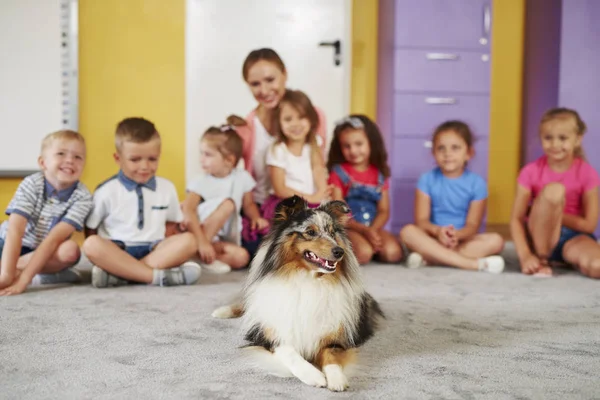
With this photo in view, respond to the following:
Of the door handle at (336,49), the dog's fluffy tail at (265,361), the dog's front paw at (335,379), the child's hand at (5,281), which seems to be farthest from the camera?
the door handle at (336,49)

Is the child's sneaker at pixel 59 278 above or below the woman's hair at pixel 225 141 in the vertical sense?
below

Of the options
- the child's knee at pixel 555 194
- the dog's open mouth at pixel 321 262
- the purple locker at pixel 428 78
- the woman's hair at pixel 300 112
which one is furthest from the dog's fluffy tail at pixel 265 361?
the purple locker at pixel 428 78

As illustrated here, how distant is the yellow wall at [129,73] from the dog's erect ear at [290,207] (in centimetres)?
288

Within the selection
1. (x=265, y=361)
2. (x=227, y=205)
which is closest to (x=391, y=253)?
(x=227, y=205)

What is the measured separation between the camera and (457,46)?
448 centimetres

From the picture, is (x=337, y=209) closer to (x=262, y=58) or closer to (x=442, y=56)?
(x=262, y=58)

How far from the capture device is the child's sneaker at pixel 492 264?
3.23 metres

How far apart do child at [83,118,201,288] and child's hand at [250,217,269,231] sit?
548 mm

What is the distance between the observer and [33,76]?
4.25 m

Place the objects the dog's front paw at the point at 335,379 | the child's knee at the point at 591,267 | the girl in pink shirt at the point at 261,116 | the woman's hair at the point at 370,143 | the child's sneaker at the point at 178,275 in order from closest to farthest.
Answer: the dog's front paw at the point at 335,379
the child's sneaker at the point at 178,275
the child's knee at the point at 591,267
the girl in pink shirt at the point at 261,116
the woman's hair at the point at 370,143

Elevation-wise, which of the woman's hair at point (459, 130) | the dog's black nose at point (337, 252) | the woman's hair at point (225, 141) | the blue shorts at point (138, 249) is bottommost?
the blue shorts at point (138, 249)

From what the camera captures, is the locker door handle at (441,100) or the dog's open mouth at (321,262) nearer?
the dog's open mouth at (321,262)

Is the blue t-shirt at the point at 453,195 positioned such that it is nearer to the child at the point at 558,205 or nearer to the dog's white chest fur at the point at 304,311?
the child at the point at 558,205

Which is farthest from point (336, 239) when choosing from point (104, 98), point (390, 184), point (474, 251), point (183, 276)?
point (104, 98)
